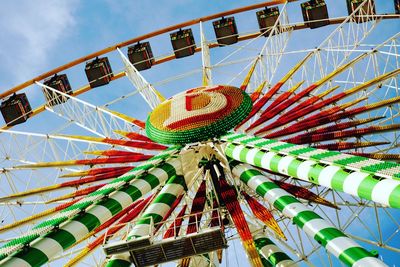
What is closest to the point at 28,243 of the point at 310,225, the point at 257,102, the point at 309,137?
the point at 310,225

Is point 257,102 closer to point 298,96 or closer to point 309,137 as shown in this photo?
point 298,96

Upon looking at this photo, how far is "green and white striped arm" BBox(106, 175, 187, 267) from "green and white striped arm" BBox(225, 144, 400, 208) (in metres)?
1.71

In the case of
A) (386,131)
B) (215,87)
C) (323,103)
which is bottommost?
(386,131)

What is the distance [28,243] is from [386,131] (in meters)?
9.21

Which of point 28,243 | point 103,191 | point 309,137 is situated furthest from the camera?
point 309,137

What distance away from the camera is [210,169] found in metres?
13.8

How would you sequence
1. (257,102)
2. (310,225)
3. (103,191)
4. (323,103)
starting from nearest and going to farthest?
(310,225) < (103,191) < (323,103) < (257,102)

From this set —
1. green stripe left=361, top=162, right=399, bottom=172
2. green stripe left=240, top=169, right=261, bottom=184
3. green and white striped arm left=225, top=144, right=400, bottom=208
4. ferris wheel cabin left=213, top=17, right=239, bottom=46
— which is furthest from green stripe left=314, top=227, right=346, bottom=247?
ferris wheel cabin left=213, top=17, right=239, bottom=46

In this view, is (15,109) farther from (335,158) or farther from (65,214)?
(335,158)

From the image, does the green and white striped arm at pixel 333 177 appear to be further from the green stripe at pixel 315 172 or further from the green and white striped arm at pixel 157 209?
the green and white striped arm at pixel 157 209

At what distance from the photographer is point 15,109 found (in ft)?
73.4

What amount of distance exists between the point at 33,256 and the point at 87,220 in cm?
145

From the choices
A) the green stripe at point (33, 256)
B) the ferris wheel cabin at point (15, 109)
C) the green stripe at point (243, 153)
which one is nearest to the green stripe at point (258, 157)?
the green stripe at point (243, 153)

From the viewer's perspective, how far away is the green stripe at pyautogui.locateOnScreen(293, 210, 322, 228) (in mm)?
9413
